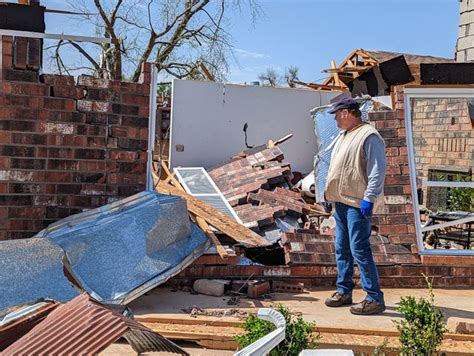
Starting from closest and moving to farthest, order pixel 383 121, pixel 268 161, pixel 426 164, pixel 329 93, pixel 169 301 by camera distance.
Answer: pixel 169 301
pixel 383 121
pixel 268 161
pixel 426 164
pixel 329 93

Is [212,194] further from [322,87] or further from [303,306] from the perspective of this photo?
[322,87]

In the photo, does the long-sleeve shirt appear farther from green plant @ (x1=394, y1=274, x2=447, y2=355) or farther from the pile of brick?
the pile of brick

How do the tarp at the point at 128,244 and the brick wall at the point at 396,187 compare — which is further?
the brick wall at the point at 396,187

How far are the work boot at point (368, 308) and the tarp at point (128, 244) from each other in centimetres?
137

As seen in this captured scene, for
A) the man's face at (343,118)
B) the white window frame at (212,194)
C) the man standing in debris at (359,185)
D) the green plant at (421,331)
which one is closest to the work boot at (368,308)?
the man standing in debris at (359,185)

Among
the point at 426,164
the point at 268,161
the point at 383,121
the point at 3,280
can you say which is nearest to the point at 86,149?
the point at 3,280

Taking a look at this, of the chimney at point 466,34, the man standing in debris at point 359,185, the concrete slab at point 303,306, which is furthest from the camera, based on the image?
the chimney at point 466,34

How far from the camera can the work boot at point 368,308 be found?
15.9ft

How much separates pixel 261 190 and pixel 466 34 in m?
4.15

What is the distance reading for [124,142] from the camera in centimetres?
549

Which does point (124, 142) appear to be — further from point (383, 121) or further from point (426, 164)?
point (426, 164)

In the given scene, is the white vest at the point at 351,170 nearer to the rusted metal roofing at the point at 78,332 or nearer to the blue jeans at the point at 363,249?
the blue jeans at the point at 363,249

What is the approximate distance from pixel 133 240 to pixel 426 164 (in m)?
8.97

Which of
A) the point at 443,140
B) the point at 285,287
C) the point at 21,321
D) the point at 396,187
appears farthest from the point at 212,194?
the point at 21,321
